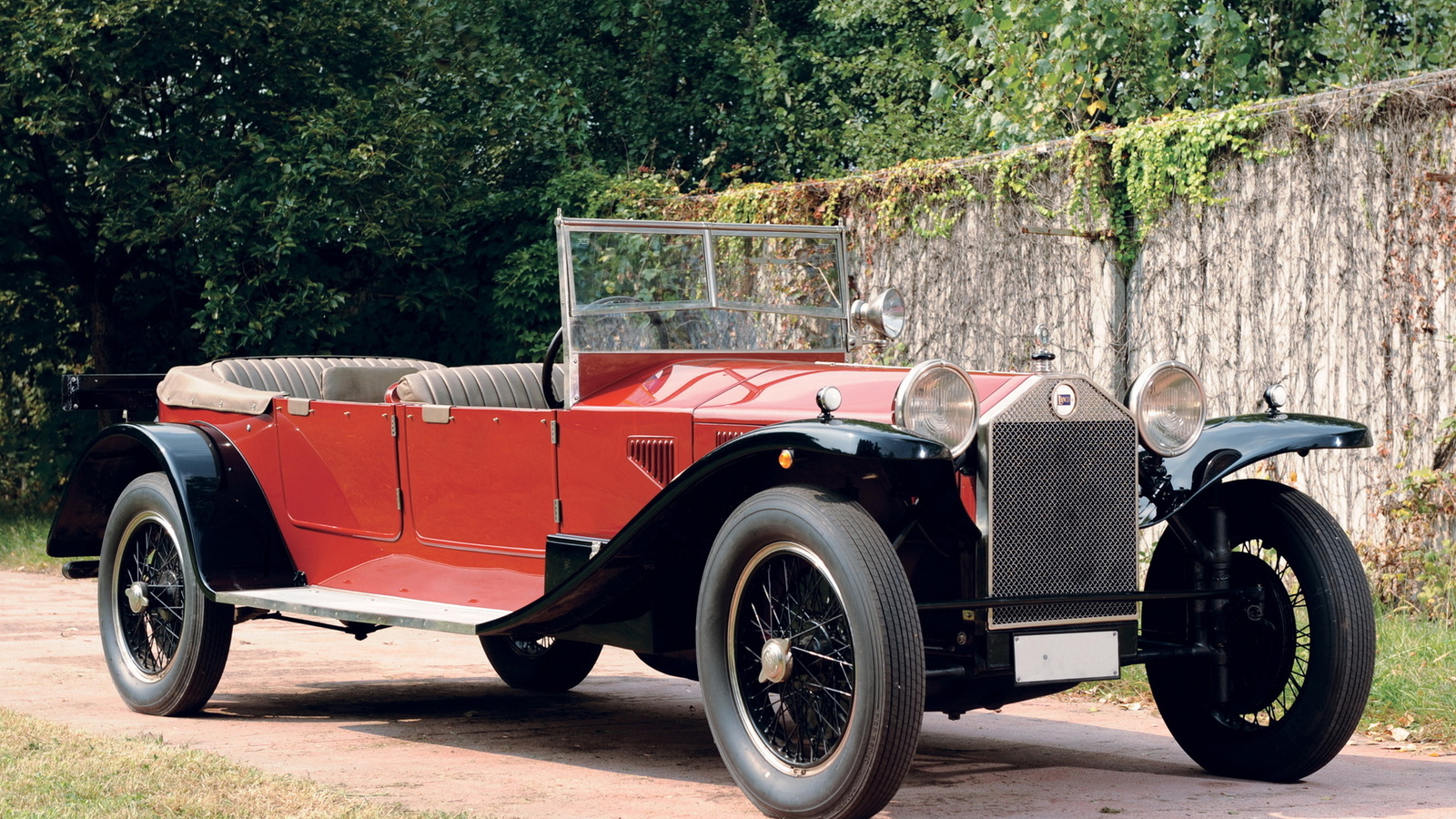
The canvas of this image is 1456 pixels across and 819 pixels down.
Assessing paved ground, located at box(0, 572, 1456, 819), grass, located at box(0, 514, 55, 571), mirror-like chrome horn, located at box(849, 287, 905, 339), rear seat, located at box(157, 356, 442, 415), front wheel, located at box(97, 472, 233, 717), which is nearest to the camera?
paved ground, located at box(0, 572, 1456, 819)

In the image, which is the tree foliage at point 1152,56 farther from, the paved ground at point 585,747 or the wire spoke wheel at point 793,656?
the wire spoke wheel at point 793,656

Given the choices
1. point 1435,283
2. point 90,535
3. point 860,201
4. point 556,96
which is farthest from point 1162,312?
point 556,96

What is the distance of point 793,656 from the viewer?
13.0 ft

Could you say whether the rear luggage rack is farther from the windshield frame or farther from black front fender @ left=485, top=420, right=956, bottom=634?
black front fender @ left=485, top=420, right=956, bottom=634

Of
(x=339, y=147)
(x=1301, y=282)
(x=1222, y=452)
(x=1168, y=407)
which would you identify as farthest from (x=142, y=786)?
(x=339, y=147)

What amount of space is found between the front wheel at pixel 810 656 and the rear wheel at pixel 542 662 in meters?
2.13

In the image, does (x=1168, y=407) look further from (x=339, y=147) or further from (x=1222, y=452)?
(x=339, y=147)

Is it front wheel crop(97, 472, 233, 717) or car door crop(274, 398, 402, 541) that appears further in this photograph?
front wheel crop(97, 472, 233, 717)

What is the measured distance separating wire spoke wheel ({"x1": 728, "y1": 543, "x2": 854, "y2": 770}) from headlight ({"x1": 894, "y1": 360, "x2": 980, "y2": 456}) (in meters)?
0.47

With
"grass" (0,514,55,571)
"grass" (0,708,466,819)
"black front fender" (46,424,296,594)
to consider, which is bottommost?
"grass" (0,514,55,571)

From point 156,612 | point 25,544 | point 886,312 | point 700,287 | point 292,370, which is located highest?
point 700,287

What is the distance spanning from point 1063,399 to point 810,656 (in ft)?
3.13

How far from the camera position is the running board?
4.88 m

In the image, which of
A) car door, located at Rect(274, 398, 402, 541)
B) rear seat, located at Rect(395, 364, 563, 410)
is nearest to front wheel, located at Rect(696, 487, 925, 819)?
rear seat, located at Rect(395, 364, 563, 410)
